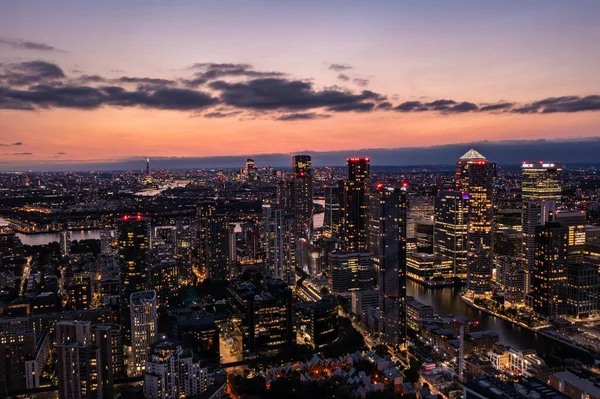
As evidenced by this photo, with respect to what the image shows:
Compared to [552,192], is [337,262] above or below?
below

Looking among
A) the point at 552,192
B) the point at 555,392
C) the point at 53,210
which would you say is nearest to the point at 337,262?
the point at 555,392

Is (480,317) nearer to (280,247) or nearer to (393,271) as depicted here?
(393,271)

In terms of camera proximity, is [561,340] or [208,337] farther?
[561,340]

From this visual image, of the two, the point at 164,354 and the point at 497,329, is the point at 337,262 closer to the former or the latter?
the point at 497,329

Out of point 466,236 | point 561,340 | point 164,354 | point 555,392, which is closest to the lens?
point 555,392

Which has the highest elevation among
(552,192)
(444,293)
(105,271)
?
(552,192)

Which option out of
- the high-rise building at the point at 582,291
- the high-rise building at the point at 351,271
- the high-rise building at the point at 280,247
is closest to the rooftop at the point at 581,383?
the high-rise building at the point at 582,291

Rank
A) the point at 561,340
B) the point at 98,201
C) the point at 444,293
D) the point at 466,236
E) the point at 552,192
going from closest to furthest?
the point at 561,340 < the point at 444,293 < the point at 466,236 < the point at 552,192 < the point at 98,201

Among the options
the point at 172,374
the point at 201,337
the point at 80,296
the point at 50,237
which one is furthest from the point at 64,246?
the point at 172,374
